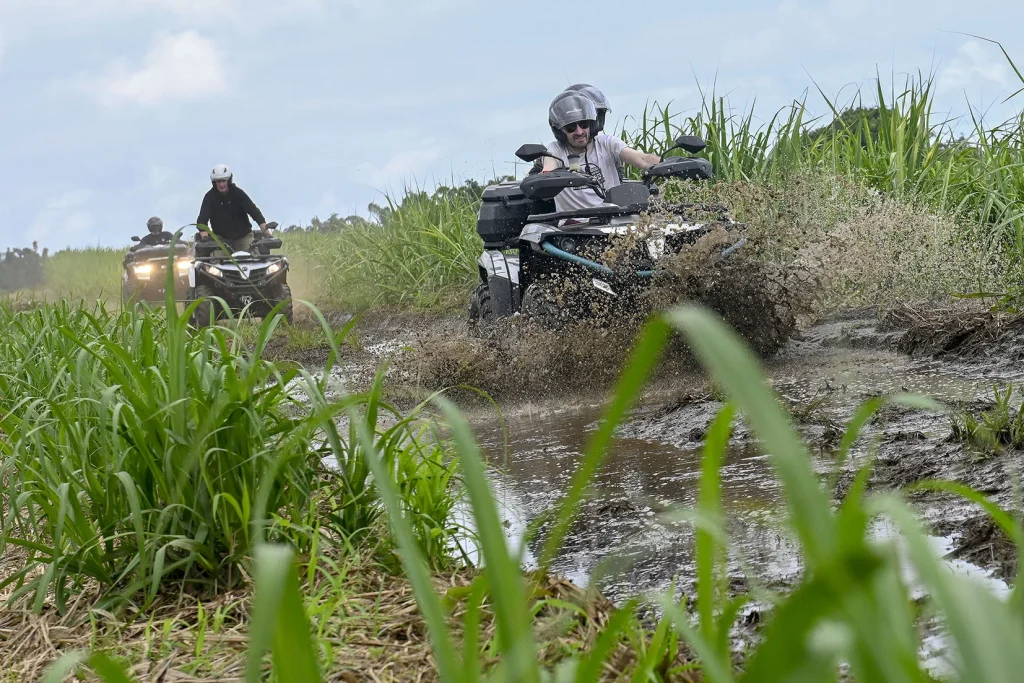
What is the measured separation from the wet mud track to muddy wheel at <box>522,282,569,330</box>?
0.70 m

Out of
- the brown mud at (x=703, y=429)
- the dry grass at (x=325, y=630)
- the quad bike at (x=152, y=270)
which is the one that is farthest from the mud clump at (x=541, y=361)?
the quad bike at (x=152, y=270)

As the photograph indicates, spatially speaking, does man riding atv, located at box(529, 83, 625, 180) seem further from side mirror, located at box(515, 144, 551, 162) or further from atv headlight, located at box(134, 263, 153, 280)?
atv headlight, located at box(134, 263, 153, 280)

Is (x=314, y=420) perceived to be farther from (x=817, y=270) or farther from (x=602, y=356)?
(x=817, y=270)

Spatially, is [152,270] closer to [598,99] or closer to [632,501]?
[598,99]

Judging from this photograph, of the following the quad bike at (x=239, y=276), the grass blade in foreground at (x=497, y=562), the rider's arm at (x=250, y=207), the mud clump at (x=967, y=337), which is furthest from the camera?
the rider's arm at (x=250, y=207)

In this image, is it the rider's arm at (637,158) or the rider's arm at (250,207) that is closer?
the rider's arm at (637,158)

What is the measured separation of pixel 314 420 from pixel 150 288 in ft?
53.1

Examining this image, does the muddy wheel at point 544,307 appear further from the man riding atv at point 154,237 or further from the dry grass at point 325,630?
the man riding atv at point 154,237

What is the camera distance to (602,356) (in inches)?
275

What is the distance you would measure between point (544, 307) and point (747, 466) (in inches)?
131

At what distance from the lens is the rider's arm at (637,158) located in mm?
8414

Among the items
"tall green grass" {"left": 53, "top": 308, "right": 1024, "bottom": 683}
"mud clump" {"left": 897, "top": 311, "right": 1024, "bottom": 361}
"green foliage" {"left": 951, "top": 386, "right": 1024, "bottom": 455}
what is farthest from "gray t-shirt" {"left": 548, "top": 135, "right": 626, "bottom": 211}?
"tall green grass" {"left": 53, "top": 308, "right": 1024, "bottom": 683}

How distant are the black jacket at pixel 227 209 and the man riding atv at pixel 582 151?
749 centimetres

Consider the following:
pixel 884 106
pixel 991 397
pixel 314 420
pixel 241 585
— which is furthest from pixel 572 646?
pixel 884 106
